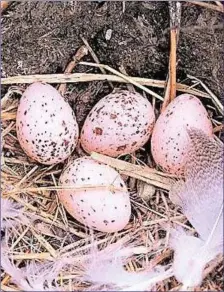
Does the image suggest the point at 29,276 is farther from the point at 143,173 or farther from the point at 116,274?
the point at 143,173

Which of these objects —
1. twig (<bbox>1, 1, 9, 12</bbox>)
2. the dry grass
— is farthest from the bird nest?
twig (<bbox>1, 1, 9, 12</bbox>)

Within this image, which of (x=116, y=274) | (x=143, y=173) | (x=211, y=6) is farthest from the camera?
(x=143, y=173)

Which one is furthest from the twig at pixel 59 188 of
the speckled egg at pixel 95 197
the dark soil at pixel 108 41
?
the dark soil at pixel 108 41

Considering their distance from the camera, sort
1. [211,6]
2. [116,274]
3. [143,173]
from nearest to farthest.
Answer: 1. [116,274]
2. [211,6]
3. [143,173]

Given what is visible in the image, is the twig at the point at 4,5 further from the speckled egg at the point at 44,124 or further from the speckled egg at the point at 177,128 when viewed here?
the speckled egg at the point at 177,128

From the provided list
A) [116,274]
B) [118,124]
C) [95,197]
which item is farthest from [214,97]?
[116,274]
